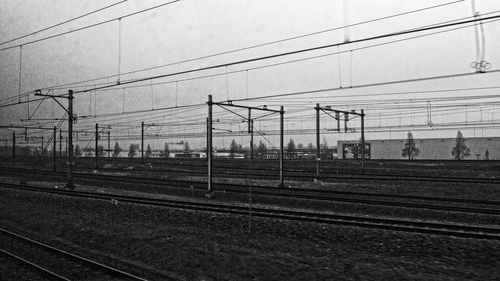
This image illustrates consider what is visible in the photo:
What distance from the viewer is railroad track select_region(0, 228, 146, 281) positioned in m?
9.17

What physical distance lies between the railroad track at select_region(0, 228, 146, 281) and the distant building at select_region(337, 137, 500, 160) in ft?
246

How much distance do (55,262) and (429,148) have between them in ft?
274

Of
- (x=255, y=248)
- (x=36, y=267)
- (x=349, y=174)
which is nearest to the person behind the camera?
(x=36, y=267)

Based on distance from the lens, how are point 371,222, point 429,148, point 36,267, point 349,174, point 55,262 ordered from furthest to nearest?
point 429,148
point 349,174
point 371,222
point 55,262
point 36,267

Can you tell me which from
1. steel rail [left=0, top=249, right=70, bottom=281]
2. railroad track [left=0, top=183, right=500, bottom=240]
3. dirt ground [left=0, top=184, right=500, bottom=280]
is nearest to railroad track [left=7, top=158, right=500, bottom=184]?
railroad track [left=0, top=183, right=500, bottom=240]

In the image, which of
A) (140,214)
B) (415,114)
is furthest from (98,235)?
(415,114)

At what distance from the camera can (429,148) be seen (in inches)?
3189

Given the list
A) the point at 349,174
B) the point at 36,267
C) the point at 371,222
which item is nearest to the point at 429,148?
the point at 349,174

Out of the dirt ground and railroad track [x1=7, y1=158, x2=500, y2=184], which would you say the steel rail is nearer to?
the dirt ground

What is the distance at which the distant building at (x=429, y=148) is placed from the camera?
2955 inches

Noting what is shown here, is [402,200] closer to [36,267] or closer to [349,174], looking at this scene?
[349,174]

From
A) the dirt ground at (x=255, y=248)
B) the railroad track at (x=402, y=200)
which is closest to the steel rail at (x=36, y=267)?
the dirt ground at (x=255, y=248)

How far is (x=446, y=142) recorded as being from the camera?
78125 millimetres

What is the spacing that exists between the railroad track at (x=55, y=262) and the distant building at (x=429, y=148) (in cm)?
7503
